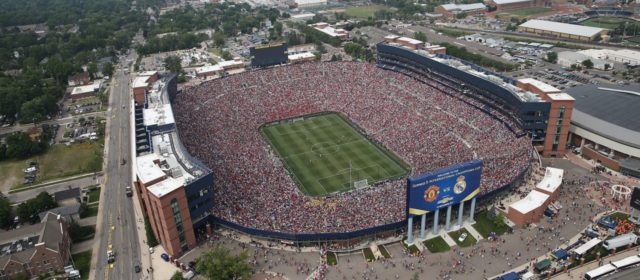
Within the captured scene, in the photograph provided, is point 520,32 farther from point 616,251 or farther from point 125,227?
point 125,227

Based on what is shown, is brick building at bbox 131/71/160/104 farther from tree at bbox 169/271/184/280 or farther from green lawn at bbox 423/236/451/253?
green lawn at bbox 423/236/451/253

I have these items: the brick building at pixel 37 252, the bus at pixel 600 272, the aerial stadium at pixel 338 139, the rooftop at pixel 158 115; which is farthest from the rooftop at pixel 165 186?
the bus at pixel 600 272

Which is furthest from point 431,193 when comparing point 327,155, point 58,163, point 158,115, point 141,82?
point 58,163

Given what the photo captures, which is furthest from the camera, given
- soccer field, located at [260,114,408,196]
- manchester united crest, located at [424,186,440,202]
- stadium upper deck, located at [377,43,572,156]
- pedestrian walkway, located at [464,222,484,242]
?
stadium upper deck, located at [377,43,572,156]

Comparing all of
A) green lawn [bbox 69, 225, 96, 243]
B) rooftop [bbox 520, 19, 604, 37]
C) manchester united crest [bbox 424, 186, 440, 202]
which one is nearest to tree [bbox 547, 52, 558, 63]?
rooftop [bbox 520, 19, 604, 37]

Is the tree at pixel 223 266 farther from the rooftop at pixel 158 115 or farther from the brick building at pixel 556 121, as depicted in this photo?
the brick building at pixel 556 121

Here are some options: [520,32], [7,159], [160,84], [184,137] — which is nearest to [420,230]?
[184,137]

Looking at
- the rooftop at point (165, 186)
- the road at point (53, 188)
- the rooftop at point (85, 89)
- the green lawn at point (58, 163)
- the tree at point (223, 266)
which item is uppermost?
the rooftop at point (165, 186)
